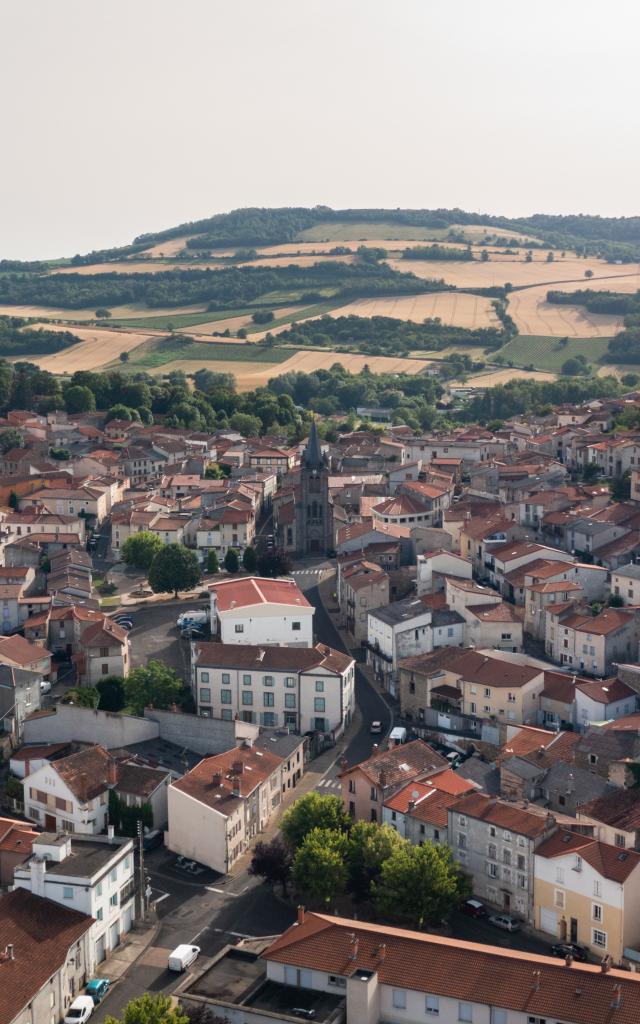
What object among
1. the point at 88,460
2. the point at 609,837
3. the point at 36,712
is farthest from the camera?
the point at 88,460

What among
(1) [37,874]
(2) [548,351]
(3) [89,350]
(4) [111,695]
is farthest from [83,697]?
(3) [89,350]

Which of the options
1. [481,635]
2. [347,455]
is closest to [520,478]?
[347,455]

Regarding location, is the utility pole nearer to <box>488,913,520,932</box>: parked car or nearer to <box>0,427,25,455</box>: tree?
<box>488,913,520,932</box>: parked car

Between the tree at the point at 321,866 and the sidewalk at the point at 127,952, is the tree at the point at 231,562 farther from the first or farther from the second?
the sidewalk at the point at 127,952

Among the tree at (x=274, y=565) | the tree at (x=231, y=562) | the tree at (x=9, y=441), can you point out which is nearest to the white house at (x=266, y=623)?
the tree at (x=274, y=565)

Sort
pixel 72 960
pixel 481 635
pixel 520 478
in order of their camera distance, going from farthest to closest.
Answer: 1. pixel 520 478
2. pixel 481 635
3. pixel 72 960

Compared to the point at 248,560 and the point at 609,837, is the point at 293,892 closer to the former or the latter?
the point at 609,837
